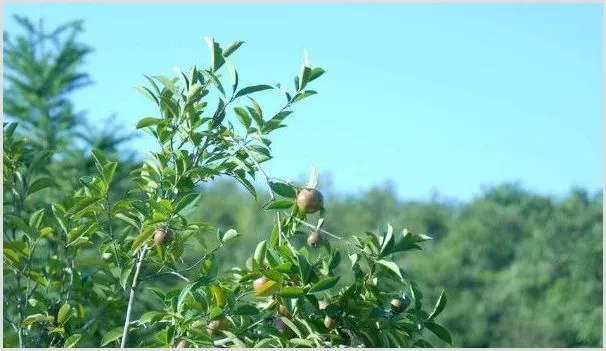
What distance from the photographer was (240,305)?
1722 mm

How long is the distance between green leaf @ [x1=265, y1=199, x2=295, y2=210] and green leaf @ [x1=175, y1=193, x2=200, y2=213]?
0.12m

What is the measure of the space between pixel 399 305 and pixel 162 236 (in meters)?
0.41

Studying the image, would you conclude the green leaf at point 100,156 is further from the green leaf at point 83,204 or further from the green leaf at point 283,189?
the green leaf at point 283,189

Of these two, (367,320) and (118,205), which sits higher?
(118,205)

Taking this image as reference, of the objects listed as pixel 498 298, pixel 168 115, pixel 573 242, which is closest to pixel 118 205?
pixel 168 115

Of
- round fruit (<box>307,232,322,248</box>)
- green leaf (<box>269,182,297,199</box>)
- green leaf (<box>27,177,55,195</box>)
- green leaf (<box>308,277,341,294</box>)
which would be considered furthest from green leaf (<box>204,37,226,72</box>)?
green leaf (<box>27,177,55,195</box>)

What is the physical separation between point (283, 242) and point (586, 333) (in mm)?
17849

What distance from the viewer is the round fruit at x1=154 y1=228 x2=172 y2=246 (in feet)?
5.66

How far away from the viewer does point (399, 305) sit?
1.76 metres

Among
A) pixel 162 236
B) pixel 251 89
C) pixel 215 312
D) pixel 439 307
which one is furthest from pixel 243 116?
pixel 439 307

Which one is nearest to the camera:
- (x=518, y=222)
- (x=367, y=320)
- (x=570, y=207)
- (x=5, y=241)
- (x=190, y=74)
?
(x=367, y=320)

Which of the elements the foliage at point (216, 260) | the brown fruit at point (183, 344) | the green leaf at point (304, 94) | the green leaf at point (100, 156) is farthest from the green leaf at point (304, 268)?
the green leaf at point (100, 156)

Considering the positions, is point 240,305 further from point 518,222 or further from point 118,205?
point 518,222

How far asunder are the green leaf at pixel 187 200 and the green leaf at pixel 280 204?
124 millimetres
